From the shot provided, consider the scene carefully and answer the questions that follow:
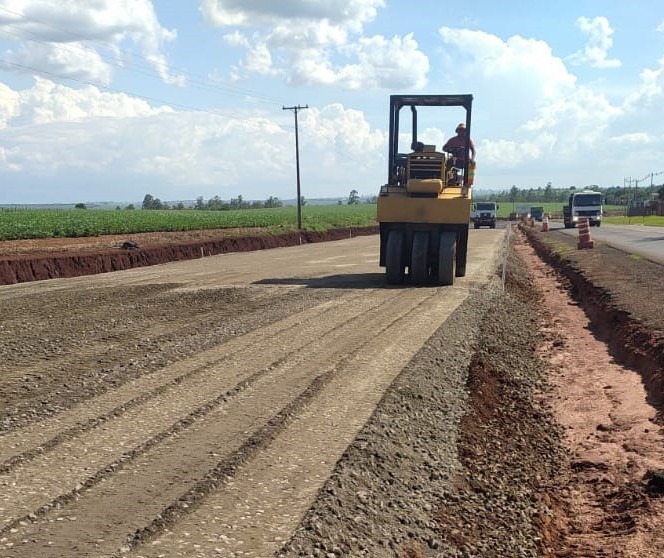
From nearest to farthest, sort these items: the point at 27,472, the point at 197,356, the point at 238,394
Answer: the point at 27,472 → the point at 238,394 → the point at 197,356

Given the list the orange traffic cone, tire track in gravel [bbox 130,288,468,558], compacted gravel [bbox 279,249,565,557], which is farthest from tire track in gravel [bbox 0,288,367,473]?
the orange traffic cone

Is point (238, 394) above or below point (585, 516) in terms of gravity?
above

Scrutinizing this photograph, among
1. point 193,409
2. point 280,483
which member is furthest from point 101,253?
point 280,483

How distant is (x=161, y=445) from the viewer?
17.4ft

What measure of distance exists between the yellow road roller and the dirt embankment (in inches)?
453

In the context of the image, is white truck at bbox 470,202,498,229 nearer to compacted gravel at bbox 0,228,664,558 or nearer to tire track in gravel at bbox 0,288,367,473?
compacted gravel at bbox 0,228,664,558

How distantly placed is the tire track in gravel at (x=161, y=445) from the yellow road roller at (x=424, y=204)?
24.4 ft

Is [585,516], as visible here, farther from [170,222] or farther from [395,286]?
[170,222]

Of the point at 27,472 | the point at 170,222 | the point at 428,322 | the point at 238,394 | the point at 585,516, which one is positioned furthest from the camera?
the point at 170,222

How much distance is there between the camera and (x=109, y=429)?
5.64 meters

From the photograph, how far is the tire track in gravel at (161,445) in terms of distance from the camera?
4.27 metres

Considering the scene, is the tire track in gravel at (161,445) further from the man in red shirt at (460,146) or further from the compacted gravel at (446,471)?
the man in red shirt at (460,146)

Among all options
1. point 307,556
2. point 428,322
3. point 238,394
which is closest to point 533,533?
point 307,556

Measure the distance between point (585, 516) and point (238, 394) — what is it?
10.8 feet
